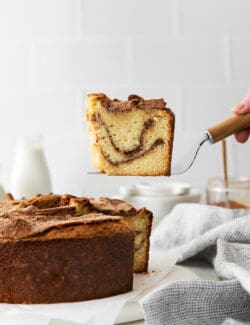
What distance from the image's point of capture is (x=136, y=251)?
215cm

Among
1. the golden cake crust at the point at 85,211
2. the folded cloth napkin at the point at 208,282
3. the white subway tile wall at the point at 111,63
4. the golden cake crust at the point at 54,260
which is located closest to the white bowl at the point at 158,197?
the folded cloth napkin at the point at 208,282

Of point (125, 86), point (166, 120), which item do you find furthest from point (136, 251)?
point (125, 86)

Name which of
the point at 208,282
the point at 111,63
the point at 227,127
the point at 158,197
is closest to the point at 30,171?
the point at 158,197

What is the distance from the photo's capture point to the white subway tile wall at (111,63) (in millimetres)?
3975

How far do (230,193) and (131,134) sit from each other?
1.24 metres

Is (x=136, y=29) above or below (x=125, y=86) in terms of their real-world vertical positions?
above

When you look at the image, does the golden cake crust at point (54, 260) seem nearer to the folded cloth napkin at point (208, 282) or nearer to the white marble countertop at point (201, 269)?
the folded cloth napkin at point (208, 282)

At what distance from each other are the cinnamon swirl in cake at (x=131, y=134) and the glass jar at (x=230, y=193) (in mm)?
1184

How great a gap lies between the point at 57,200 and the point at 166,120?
0.40 metres

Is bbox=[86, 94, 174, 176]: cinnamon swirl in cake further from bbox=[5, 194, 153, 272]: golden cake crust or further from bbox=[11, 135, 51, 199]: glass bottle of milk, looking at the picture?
bbox=[11, 135, 51, 199]: glass bottle of milk

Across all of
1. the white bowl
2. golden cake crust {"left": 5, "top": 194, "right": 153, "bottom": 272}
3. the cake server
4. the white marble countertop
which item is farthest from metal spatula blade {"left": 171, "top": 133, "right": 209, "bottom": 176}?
the white bowl

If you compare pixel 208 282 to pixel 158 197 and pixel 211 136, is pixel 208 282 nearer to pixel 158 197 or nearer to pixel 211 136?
pixel 211 136

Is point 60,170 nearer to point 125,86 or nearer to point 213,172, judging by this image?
point 125,86

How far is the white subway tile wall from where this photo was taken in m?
3.97
